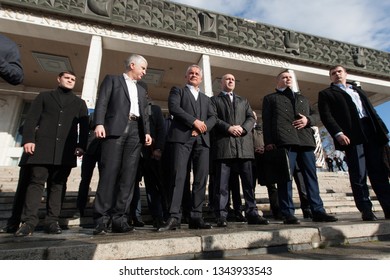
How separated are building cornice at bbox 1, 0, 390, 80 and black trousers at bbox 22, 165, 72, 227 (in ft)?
33.5

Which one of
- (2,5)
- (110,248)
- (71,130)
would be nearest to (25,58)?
(2,5)

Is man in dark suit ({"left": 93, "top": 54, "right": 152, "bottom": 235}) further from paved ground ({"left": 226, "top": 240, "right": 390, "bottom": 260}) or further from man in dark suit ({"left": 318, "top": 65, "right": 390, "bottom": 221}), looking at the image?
man in dark suit ({"left": 318, "top": 65, "right": 390, "bottom": 221})

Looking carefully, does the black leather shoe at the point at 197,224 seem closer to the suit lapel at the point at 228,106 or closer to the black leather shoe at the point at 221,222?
the black leather shoe at the point at 221,222

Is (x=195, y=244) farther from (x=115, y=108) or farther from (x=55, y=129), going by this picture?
(x=55, y=129)

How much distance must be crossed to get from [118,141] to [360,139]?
304 centimetres

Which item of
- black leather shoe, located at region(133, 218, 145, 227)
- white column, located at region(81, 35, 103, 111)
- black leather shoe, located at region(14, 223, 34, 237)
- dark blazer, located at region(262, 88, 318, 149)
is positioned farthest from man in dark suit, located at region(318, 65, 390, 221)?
white column, located at region(81, 35, 103, 111)

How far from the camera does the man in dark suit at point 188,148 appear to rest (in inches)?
103

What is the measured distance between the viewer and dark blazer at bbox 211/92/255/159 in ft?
10.2

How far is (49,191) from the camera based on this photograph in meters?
2.83

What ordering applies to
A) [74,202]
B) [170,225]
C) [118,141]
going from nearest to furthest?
[170,225] < [118,141] < [74,202]

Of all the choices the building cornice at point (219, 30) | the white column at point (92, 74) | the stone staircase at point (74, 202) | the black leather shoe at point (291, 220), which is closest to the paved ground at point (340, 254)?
the black leather shoe at point (291, 220)

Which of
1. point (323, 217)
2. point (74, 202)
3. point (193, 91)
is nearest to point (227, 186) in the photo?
point (323, 217)

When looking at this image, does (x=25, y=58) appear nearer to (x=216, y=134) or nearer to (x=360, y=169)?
(x=216, y=134)
